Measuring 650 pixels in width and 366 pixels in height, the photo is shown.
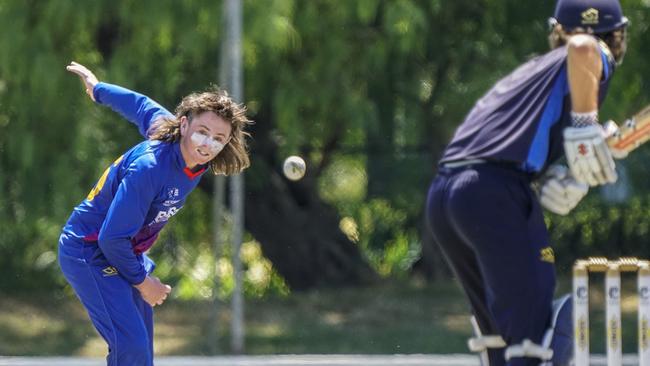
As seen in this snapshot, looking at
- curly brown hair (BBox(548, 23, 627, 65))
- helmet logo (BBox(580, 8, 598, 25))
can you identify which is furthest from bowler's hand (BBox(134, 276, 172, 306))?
helmet logo (BBox(580, 8, 598, 25))

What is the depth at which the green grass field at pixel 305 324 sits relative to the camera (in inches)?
368

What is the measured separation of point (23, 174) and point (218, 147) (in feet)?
16.0

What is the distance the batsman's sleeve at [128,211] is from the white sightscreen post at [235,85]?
4007 millimetres

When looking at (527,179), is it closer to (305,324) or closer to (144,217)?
(144,217)

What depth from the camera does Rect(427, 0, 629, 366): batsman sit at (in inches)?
174

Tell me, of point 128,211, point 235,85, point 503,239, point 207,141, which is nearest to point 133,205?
point 128,211

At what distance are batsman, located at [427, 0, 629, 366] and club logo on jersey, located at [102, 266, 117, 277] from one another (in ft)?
3.88

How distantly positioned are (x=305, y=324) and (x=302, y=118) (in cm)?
152

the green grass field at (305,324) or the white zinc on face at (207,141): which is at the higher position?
the white zinc on face at (207,141)

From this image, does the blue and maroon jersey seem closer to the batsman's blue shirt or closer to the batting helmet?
the batting helmet

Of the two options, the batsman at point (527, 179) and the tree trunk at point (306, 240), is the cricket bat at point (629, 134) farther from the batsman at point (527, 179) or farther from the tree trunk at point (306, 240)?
the tree trunk at point (306, 240)

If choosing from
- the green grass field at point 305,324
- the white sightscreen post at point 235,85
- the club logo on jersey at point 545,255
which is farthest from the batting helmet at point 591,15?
the green grass field at point 305,324

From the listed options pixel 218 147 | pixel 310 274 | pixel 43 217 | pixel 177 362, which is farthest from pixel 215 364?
pixel 218 147

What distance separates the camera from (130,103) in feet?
17.3
